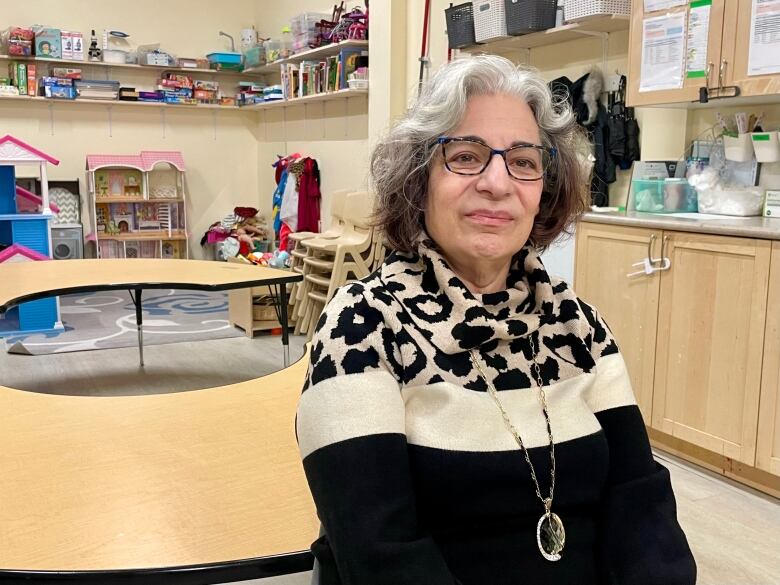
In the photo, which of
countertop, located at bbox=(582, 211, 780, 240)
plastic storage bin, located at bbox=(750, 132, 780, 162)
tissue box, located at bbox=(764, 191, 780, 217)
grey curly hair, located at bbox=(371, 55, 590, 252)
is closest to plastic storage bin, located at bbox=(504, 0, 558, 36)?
countertop, located at bbox=(582, 211, 780, 240)

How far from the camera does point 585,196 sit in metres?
1.44

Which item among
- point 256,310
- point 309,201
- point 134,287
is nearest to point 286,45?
point 309,201

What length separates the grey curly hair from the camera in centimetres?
124

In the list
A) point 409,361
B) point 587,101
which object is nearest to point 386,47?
point 587,101

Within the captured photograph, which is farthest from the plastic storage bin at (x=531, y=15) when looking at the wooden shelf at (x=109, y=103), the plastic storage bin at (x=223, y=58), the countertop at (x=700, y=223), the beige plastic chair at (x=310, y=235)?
the wooden shelf at (x=109, y=103)

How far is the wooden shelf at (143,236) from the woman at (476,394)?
653 cm

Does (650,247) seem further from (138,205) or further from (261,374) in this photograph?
(138,205)

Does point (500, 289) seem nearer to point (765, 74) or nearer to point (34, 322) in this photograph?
point (765, 74)

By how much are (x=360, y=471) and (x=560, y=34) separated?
3523 millimetres

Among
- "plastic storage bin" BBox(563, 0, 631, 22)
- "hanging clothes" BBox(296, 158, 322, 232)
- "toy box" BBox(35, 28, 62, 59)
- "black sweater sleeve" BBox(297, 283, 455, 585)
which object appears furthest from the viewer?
"toy box" BBox(35, 28, 62, 59)

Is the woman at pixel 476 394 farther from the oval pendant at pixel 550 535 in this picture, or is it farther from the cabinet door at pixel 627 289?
the cabinet door at pixel 627 289

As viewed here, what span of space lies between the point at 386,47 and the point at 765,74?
2981 millimetres

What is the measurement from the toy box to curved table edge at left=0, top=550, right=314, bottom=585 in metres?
6.95

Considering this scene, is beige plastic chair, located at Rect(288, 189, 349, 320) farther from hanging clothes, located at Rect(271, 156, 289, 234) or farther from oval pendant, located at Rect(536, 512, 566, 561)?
oval pendant, located at Rect(536, 512, 566, 561)
